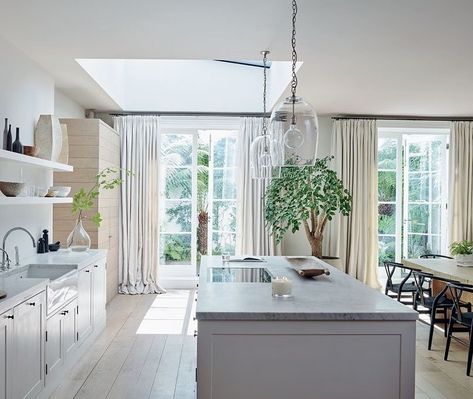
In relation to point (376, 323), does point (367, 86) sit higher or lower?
higher

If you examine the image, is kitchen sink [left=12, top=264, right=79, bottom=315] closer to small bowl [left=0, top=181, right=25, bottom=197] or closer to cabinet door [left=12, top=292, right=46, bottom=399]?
cabinet door [left=12, top=292, right=46, bottom=399]

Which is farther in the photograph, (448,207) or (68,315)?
(448,207)

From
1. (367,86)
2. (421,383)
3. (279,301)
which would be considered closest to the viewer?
(279,301)

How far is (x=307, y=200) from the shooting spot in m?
6.23

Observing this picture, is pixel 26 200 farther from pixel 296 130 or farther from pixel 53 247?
pixel 296 130

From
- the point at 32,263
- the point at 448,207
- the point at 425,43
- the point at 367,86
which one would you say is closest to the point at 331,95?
the point at 367,86

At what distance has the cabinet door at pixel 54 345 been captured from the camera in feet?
11.2

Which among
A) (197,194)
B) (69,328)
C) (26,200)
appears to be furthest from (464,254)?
(26,200)

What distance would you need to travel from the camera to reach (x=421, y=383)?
3.72 metres

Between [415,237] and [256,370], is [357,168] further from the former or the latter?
[256,370]

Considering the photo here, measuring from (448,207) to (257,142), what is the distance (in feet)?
14.8

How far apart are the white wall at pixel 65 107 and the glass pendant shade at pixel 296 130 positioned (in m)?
3.82

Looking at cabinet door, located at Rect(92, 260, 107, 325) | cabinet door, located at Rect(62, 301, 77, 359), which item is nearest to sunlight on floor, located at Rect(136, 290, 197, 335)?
cabinet door, located at Rect(92, 260, 107, 325)

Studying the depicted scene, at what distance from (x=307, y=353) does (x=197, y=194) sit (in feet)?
16.9
